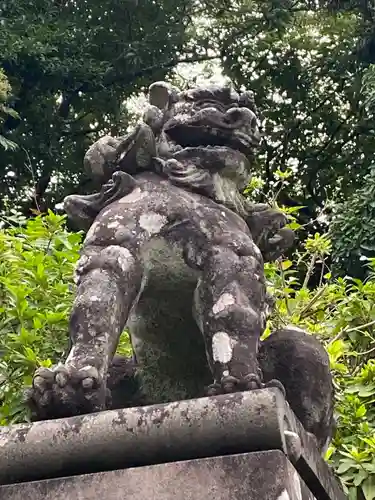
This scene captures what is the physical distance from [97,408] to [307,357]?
0.59 metres

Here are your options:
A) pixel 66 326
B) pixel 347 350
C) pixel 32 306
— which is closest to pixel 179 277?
pixel 66 326

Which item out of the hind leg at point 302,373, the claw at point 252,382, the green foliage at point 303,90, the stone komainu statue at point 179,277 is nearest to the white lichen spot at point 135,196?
the stone komainu statue at point 179,277

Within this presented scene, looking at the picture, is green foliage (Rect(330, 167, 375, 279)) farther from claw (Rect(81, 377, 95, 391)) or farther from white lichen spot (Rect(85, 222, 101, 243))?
claw (Rect(81, 377, 95, 391))

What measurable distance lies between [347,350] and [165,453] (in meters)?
3.16

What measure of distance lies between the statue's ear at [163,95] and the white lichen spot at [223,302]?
0.72 m

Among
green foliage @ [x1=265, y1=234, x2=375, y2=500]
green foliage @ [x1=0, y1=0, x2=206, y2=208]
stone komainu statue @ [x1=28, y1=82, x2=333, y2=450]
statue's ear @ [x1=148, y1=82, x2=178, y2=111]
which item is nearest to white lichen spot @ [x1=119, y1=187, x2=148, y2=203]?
stone komainu statue @ [x1=28, y1=82, x2=333, y2=450]

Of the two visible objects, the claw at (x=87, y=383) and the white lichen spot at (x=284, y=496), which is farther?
the claw at (x=87, y=383)

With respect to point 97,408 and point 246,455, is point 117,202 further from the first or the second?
point 246,455

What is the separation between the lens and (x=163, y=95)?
9.18 ft

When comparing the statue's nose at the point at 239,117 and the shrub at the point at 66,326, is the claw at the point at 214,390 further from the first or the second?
the shrub at the point at 66,326

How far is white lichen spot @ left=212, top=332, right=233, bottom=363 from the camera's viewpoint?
7.25 feet

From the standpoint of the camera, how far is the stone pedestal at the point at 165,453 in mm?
1954

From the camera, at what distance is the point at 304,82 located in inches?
512

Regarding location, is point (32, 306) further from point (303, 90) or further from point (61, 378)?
point (303, 90)
